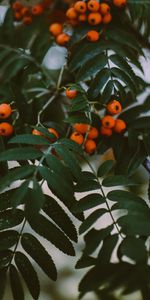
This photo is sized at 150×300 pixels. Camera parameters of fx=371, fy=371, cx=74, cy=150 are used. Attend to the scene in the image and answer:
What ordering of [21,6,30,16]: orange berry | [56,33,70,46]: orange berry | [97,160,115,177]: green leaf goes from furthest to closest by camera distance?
[21,6,30,16]: orange berry
[56,33,70,46]: orange berry
[97,160,115,177]: green leaf

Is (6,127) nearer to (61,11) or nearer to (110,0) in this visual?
(110,0)

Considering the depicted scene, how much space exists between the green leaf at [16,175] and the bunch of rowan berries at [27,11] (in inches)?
26.9

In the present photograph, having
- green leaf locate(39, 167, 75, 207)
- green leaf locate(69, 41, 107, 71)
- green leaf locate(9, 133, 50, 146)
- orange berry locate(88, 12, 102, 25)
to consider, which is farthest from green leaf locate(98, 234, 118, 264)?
orange berry locate(88, 12, 102, 25)

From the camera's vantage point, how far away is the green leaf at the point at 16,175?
621 millimetres

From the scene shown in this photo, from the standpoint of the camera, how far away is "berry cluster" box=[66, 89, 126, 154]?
2.76 ft

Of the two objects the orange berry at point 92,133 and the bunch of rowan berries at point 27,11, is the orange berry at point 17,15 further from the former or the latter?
the orange berry at point 92,133

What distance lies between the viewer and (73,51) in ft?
3.21

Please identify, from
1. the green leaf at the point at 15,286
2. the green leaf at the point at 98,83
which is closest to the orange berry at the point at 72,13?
the green leaf at the point at 98,83

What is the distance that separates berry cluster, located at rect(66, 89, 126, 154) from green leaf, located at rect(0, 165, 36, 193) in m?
0.21

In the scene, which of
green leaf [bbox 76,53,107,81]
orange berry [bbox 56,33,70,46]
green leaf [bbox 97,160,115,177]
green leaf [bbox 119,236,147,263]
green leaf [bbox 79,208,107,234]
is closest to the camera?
green leaf [bbox 119,236,147,263]

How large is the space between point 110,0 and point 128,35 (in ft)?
0.47

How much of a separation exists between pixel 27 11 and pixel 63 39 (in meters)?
0.23

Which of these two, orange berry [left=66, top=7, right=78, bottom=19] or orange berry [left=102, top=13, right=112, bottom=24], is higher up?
orange berry [left=66, top=7, right=78, bottom=19]

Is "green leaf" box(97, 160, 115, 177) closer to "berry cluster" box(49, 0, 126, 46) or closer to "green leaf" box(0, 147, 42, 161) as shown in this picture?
"green leaf" box(0, 147, 42, 161)
